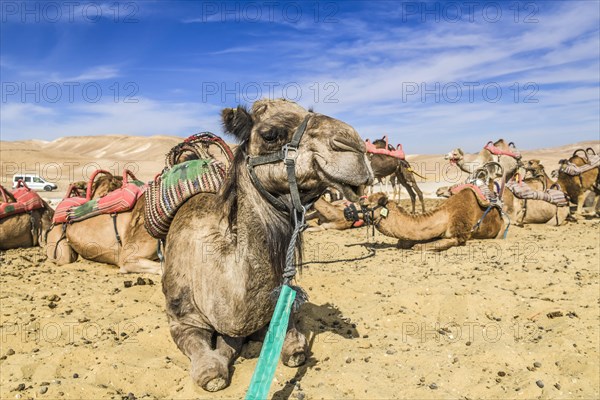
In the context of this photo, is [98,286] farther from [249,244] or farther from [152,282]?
[249,244]

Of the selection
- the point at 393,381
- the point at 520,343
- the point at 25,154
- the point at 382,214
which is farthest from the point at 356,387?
the point at 25,154

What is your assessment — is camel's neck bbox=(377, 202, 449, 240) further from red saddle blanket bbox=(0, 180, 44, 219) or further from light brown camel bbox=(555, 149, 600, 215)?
light brown camel bbox=(555, 149, 600, 215)

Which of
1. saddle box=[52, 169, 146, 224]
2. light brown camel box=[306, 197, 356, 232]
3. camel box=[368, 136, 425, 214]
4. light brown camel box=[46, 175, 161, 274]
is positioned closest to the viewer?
light brown camel box=[46, 175, 161, 274]

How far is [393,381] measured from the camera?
3371mm

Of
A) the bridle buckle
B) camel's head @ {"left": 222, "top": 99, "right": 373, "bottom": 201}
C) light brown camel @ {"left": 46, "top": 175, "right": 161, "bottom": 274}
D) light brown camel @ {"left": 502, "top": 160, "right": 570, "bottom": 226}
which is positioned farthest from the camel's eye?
light brown camel @ {"left": 502, "top": 160, "right": 570, "bottom": 226}

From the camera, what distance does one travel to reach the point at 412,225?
8.27m

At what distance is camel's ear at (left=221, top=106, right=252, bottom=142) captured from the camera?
2891 millimetres

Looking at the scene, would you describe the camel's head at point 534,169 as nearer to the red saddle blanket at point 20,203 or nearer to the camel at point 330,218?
the camel at point 330,218

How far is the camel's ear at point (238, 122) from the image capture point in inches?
114

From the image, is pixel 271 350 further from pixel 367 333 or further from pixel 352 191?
pixel 367 333

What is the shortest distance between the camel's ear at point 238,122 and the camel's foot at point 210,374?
153cm

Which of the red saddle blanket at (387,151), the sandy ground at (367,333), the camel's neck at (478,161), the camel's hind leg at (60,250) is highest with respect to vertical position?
the red saddle blanket at (387,151)

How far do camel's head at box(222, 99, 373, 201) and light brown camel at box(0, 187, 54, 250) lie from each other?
7384 mm

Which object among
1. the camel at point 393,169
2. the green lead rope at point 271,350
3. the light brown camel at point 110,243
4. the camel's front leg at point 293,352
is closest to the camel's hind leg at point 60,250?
the light brown camel at point 110,243
